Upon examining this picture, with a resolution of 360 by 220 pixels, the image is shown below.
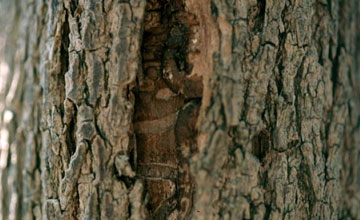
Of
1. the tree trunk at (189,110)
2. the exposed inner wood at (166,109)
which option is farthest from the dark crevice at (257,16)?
the exposed inner wood at (166,109)

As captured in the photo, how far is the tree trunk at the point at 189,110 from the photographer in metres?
1.15

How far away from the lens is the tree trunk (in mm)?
1150

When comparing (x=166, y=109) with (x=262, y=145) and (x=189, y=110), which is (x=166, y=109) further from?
(x=262, y=145)

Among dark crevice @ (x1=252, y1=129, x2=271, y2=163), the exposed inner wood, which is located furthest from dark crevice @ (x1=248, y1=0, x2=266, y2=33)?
dark crevice @ (x1=252, y1=129, x2=271, y2=163)

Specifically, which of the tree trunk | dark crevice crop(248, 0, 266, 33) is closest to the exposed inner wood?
the tree trunk

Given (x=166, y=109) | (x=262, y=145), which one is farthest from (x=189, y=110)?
(x=262, y=145)

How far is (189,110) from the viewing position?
1.18 metres

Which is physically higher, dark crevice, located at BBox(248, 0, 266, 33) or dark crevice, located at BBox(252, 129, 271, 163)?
dark crevice, located at BBox(248, 0, 266, 33)

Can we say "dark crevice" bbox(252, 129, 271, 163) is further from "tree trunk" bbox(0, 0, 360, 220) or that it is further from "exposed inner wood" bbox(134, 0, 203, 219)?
"exposed inner wood" bbox(134, 0, 203, 219)

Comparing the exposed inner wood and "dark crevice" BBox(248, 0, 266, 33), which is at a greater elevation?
"dark crevice" BBox(248, 0, 266, 33)

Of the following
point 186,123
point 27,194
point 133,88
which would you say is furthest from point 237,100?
point 27,194

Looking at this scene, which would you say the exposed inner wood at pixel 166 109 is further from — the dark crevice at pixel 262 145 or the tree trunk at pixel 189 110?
the dark crevice at pixel 262 145

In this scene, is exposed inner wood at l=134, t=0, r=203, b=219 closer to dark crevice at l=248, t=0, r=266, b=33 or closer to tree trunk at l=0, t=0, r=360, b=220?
tree trunk at l=0, t=0, r=360, b=220

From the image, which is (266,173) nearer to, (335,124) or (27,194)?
(335,124)
